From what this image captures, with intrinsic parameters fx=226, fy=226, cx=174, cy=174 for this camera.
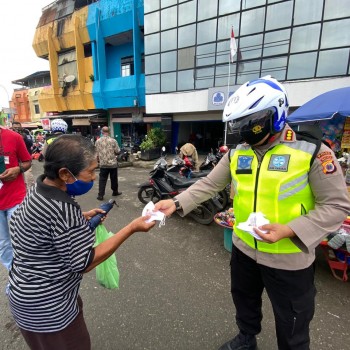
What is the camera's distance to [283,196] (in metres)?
1.24

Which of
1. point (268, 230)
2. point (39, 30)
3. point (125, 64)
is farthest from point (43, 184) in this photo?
point (39, 30)

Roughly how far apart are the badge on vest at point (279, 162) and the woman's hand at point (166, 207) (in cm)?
70

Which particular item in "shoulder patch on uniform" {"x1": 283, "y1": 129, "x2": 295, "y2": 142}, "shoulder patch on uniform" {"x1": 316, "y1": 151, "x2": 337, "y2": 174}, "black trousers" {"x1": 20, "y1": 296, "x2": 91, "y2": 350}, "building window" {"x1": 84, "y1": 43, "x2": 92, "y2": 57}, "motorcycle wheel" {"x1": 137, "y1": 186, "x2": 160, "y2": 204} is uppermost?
"building window" {"x1": 84, "y1": 43, "x2": 92, "y2": 57}

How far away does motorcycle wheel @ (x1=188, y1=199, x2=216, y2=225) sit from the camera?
4371 mm

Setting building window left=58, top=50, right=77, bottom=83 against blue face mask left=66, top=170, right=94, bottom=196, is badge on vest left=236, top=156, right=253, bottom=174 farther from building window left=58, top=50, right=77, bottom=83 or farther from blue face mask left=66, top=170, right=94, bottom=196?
building window left=58, top=50, right=77, bottom=83

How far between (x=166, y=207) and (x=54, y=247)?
728 millimetres

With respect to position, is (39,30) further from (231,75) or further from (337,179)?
(337,179)

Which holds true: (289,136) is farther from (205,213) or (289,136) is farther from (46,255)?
(205,213)

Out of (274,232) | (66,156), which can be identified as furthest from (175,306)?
(66,156)

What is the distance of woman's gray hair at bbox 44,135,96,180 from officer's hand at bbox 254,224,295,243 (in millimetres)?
960

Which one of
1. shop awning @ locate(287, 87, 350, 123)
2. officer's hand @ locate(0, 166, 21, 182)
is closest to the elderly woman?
officer's hand @ locate(0, 166, 21, 182)

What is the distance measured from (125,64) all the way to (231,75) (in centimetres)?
915

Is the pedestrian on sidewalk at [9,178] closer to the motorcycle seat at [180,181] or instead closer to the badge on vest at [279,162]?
the badge on vest at [279,162]

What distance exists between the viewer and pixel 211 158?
680 centimetres
